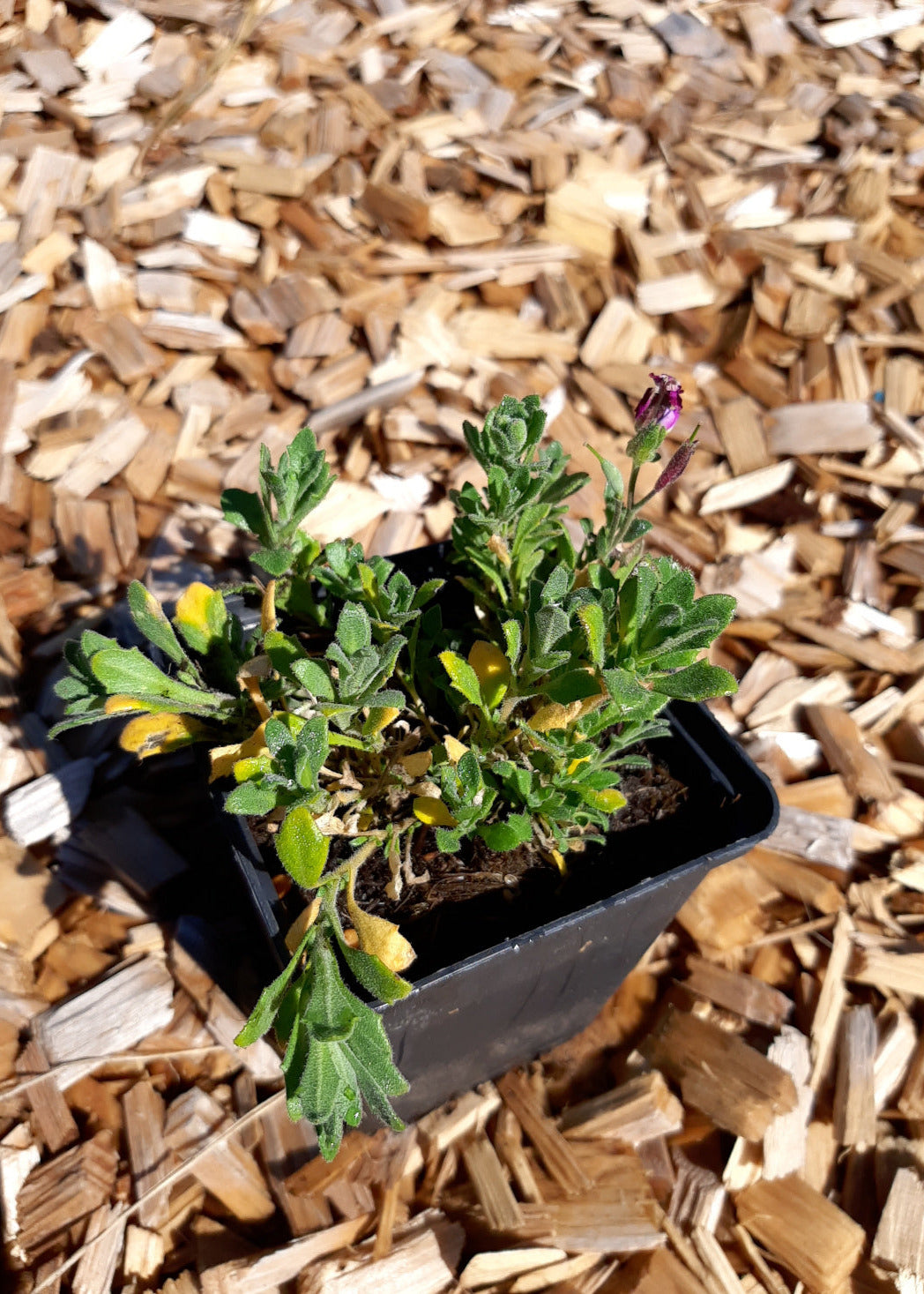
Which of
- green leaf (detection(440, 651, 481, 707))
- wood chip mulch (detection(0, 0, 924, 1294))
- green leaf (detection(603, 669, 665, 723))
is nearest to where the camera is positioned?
green leaf (detection(603, 669, 665, 723))

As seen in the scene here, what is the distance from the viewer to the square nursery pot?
1.20 metres

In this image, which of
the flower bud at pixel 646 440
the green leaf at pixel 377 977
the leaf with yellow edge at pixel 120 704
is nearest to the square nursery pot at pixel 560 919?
the green leaf at pixel 377 977

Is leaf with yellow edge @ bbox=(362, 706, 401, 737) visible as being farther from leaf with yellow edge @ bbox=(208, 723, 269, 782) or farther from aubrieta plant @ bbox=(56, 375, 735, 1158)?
leaf with yellow edge @ bbox=(208, 723, 269, 782)

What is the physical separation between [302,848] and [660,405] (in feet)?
2.01

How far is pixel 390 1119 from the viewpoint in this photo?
3.27ft

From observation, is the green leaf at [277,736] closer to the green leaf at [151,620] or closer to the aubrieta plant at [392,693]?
the aubrieta plant at [392,693]

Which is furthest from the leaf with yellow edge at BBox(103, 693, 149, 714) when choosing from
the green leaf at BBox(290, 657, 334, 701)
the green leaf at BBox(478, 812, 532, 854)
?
the green leaf at BBox(478, 812, 532, 854)

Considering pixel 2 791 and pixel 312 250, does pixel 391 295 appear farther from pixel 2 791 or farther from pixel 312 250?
pixel 2 791

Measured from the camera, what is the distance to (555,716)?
1.10m

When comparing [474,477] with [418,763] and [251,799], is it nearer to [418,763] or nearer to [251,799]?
[418,763]

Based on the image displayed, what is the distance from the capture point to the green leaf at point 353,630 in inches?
40.6

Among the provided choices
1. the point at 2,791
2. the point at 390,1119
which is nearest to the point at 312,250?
the point at 2,791

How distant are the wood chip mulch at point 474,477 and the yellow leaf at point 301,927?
59 cm

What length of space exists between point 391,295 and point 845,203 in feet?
4.50
